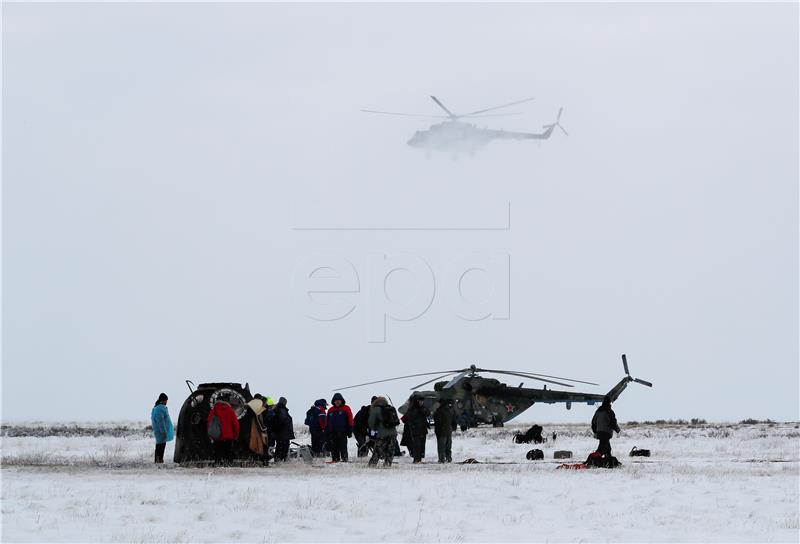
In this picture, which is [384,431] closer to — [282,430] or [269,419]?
[282,430]

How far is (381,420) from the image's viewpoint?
26000 millimetres

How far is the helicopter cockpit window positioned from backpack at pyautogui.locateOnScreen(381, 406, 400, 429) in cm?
315

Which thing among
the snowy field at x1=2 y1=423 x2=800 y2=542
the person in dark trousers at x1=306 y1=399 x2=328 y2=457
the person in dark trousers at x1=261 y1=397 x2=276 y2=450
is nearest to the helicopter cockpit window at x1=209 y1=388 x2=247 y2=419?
the snowy field at x1=2 y1=423 x2=800 y2=542

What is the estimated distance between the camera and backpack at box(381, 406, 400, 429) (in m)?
25.8

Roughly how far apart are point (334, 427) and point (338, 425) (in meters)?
0.11

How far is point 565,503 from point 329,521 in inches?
167

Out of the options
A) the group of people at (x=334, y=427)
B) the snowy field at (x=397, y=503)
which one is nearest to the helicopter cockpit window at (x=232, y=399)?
the group of people at (x=334, y=427)

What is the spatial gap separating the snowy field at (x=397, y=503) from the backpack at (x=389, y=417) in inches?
36.7

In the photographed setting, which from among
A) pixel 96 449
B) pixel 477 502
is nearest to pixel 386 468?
pixel 477 502

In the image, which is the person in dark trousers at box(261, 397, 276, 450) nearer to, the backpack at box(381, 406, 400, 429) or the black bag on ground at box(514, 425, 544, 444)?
the backpack at box(381, 406, 400, 429)

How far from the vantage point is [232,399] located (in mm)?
24484

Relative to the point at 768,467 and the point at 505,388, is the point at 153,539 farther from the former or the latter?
the point at 505,388

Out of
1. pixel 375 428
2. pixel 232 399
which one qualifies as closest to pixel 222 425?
pixel 232 399

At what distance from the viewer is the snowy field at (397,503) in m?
15.2
